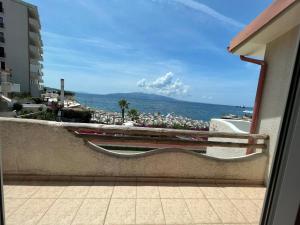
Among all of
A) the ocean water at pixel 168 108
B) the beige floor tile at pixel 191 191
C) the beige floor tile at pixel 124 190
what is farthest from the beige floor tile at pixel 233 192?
the ocean water at pixel 168 108

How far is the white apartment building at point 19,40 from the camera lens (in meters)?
23.5

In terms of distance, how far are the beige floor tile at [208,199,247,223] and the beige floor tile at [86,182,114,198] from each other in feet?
4.66

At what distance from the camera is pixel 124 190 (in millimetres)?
2666

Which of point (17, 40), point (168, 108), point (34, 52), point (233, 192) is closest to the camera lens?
point (233, 192)

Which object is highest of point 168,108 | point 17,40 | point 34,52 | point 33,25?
point 33,25

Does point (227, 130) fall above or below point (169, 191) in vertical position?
above

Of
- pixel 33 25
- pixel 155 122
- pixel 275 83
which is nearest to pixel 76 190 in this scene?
pixel 275 83

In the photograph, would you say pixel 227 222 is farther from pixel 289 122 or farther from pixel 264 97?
pixel 264 97

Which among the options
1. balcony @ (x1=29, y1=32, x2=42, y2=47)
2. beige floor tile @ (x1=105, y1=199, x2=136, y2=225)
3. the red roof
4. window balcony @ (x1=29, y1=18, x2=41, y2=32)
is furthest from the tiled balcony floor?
window balcony @ (x1=29, y1=18, x2=41, y2=32)

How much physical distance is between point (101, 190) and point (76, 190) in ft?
1.13

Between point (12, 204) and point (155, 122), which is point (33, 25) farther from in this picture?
point (12, 204)

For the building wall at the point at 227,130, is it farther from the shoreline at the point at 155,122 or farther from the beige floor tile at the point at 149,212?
the shoreline at the point at 155,122

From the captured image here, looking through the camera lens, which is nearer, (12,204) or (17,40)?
(12,204)

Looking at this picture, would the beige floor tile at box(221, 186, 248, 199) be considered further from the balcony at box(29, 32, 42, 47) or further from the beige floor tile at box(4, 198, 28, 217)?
the balcony at box(29, 32, 42, 47)
